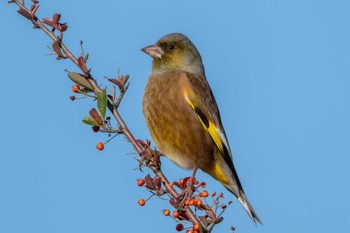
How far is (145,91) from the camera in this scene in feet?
23.2

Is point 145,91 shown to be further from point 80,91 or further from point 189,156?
point 80,91

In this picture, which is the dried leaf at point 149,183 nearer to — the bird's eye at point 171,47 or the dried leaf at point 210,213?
the dried leaf at point 210,213

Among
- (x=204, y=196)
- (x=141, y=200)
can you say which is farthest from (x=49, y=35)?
(x=204, y=196)

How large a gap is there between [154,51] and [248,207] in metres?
2.29

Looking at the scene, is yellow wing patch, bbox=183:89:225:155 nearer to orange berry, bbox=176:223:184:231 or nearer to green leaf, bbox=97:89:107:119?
orange berry, bbox=176:223:184:231

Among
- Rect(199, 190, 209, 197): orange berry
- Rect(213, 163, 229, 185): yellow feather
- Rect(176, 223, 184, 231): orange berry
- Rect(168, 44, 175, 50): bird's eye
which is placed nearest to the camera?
Rect(176, 223, 184, 231): orange berry

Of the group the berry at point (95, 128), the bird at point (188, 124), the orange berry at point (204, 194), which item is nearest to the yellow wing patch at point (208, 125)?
the bird at point (188, 124)

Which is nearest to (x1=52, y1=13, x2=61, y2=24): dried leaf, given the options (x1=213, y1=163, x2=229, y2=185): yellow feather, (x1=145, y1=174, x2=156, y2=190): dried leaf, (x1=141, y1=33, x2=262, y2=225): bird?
(x1=145, y1=174, x2=156, y2=190): dried leaf

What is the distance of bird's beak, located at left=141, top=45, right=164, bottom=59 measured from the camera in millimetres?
7484

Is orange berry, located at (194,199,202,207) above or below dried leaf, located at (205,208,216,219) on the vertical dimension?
above

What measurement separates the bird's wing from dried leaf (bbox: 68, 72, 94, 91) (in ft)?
8.55

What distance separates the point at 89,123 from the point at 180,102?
271 centimetres

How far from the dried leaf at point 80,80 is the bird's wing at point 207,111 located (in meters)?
2.61

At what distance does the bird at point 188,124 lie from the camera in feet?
22.0
